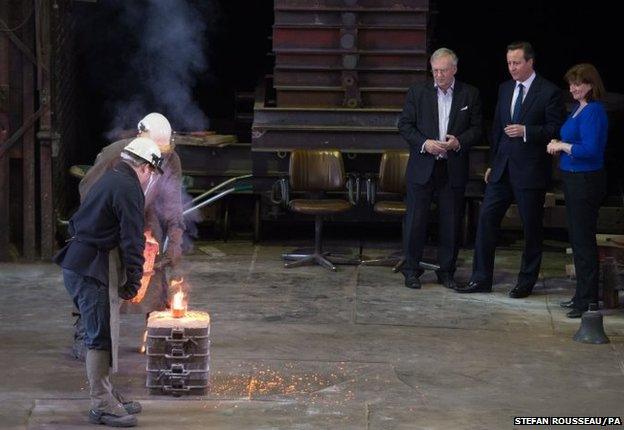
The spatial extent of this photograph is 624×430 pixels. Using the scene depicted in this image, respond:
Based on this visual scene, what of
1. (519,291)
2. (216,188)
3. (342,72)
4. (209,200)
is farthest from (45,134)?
(519,291)

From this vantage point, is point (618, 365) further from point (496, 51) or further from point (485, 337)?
point (496, 51)

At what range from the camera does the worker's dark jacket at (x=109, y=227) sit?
7.00 meters

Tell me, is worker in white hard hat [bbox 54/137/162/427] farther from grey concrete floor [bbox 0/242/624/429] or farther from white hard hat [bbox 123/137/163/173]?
grey concrete floor [bbox 0/242/624/429]

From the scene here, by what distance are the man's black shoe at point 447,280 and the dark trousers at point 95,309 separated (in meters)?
4.84

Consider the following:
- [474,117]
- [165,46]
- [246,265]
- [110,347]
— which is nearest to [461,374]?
[110,347]

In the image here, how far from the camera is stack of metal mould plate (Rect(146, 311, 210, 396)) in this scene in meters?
7.71

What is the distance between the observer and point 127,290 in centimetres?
727

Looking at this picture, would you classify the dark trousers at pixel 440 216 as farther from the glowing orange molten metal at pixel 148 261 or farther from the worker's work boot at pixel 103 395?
the worker's work boot at pixel 103 395

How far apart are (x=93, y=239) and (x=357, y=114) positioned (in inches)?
245

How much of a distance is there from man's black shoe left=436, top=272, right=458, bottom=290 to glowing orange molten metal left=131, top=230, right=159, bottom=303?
3732 mm

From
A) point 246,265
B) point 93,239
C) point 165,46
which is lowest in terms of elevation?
point 246,265

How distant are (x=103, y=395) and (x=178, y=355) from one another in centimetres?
67

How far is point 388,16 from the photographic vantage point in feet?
42.7

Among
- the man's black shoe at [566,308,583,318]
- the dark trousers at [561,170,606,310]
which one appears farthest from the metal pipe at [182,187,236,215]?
the man's black shoe at [566,308,583,318]
